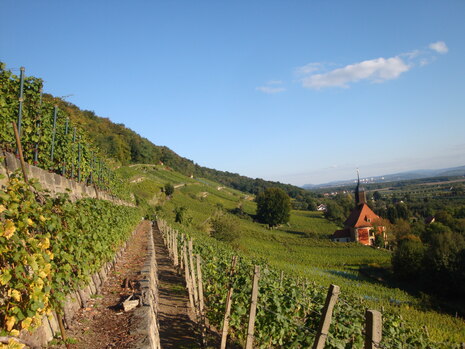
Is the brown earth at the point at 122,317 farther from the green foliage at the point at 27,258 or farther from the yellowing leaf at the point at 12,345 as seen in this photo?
the yellowing leaf at the point at 12,345

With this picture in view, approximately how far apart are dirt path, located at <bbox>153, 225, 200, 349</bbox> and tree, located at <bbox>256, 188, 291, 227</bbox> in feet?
222

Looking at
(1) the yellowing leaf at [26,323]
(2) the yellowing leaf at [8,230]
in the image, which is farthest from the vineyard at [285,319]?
(2) the yellowing leaf at [8,230]

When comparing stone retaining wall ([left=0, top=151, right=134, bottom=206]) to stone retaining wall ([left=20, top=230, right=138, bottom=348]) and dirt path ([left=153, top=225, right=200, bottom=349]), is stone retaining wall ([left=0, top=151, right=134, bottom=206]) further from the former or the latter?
dirt path ([left=153, top=225, right=200, bottom=349])

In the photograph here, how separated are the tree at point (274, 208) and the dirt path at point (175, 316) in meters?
67.6

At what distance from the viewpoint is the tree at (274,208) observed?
7900 cm

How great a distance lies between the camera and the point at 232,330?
296 inches

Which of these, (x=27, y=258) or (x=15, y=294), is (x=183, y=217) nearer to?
(x=27, y=258)

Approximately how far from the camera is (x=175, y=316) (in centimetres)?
810

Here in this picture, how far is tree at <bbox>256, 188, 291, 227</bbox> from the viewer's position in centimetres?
7900

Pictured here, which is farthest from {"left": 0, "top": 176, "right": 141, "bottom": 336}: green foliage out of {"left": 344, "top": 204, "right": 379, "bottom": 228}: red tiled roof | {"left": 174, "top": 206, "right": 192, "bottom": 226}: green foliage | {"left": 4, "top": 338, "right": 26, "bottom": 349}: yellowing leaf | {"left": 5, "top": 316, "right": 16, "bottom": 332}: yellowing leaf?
{"left": 344, "top": 204, "right": 379, "bottom": 228}: red tiled roof

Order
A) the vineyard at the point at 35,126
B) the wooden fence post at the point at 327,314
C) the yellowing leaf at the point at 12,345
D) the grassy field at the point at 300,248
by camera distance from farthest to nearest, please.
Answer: the grassy field at the point at 300,248 < the vineyard at the point at 35,126 < the wooden fence post at the point at 327,314 < the yellowing leaf at the point at 12,345

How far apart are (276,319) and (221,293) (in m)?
1.87

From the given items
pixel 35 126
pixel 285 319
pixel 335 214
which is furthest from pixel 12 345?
pixel 335 214

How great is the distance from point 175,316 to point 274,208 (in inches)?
2830
